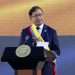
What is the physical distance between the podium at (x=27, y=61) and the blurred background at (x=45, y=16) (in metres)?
2.68

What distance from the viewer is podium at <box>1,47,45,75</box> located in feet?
5.21

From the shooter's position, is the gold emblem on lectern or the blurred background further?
the blurred background

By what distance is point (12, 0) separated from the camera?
467 centimetres

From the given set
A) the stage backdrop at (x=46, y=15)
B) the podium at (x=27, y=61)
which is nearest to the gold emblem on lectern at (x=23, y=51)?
the podium at (x=27, y=61)

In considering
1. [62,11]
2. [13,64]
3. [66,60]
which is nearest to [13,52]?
[13,64]

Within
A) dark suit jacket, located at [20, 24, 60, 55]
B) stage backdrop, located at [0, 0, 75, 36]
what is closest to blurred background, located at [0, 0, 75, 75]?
stage backdrop, located at [0, 0, 75, 36]

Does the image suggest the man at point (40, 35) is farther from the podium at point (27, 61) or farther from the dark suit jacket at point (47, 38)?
the podium at point (27, 61)

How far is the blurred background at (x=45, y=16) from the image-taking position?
4393mm

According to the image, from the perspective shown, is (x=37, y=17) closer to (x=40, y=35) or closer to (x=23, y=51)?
(x=40, y=35)

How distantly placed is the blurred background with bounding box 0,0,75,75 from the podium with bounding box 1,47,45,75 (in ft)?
8.78

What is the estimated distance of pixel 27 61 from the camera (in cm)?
161

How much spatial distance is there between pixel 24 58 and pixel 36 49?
0.09 meters

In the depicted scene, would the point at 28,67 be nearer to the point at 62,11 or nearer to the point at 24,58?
the point at 24,58

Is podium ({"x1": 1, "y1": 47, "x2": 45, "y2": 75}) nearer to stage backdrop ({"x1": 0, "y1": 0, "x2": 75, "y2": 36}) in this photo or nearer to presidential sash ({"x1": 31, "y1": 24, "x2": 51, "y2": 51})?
presidential sash ({"x1": 31, "y1": 24, "x2": 51, "y2": 51})
